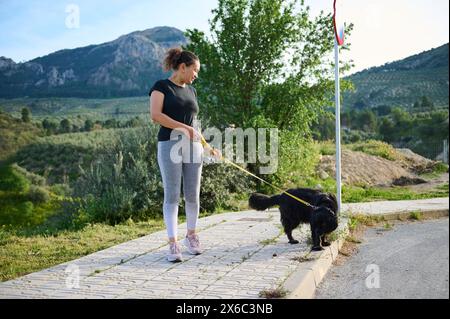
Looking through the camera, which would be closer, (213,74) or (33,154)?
(213,74)

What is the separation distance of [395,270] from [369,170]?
42.1ft

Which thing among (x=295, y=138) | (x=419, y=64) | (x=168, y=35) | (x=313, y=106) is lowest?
(x=295, y=138)

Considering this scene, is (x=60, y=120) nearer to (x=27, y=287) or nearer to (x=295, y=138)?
(x=295, y=138)

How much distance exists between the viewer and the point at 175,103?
516 centimetres

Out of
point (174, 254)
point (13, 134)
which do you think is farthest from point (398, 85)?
point (174, 254)

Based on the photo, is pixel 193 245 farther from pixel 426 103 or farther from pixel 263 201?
pixel 426 103

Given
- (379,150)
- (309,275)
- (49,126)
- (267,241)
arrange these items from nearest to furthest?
(309,275)
(267,241)
(379,150)
(49,126)

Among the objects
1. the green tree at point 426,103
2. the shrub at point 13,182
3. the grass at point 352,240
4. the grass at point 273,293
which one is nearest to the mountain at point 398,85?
the green tree at point 426,103

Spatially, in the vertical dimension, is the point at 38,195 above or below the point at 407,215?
below

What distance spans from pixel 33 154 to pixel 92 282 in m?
40.0

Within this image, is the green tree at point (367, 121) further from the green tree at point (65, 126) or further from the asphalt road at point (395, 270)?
the asphalt road at point (395, 270)

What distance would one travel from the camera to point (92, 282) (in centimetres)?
449

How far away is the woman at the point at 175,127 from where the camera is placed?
16.9 ft
